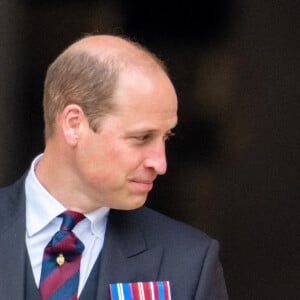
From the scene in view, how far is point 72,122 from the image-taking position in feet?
10.1

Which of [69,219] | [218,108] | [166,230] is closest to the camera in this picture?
[69,219]

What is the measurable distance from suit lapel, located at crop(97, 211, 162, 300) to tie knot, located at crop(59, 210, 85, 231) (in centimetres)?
12

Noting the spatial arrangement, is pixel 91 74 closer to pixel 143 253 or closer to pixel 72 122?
pixel 72 122

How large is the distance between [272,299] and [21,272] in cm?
195

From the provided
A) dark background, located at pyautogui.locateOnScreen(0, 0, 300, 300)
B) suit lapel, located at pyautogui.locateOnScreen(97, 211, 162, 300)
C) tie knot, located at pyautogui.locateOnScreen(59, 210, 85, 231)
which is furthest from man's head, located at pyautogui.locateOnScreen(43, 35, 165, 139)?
dark background, located at pyautogui.locateOnScreen(0, 0, 300, 300)

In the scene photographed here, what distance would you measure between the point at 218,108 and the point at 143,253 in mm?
1463

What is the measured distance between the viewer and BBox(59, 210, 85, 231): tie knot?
3.14m

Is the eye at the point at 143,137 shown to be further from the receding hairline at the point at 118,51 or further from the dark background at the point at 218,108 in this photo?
the dark background at the point at 218,108

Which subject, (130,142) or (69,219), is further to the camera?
(69,219)

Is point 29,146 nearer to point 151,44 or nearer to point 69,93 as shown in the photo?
point 151,44

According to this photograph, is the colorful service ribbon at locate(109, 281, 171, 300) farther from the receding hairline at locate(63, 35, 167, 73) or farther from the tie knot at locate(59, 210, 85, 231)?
the receding hairline at locate(63, 35, 167, 73)

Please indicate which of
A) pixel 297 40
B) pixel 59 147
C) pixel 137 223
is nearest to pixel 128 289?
pixel 137 223

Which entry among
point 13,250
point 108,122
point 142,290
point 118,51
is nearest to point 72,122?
point 108,122

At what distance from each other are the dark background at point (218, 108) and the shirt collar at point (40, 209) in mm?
1290
